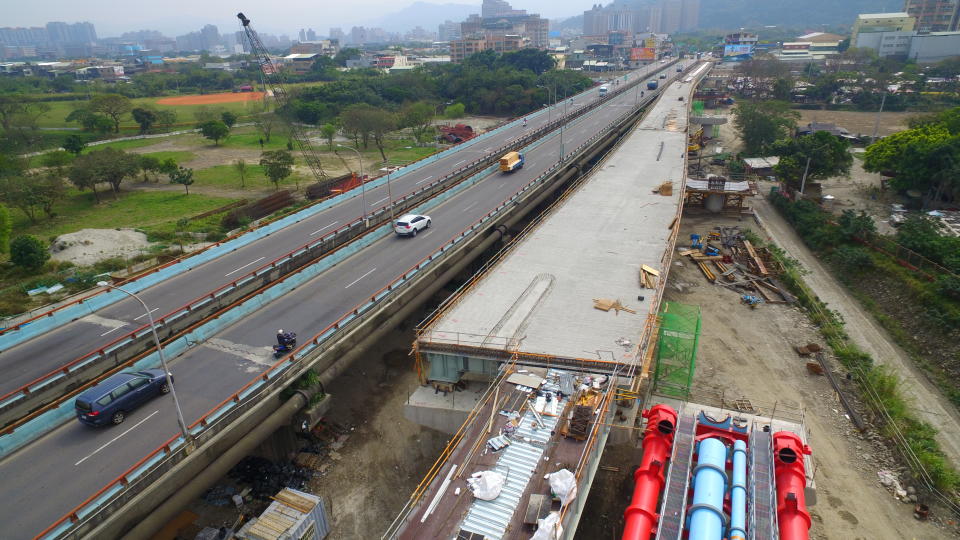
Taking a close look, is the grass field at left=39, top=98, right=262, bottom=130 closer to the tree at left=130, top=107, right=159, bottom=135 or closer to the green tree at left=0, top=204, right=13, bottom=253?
the tree at left=130, top=107, right=159, bottom=135

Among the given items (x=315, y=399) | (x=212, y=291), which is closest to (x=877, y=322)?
(x=315, y=399)

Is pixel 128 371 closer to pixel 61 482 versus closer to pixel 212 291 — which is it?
pixel 61 482

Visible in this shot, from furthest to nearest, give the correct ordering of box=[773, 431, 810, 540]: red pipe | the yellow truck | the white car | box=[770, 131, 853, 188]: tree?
the yellow truck, box=[770, 131, 853, 188]: tree, the white car, box=[773, 431, 810, 540]: red pipe

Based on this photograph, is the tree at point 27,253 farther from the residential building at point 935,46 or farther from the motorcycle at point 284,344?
the residential building at point 935,46

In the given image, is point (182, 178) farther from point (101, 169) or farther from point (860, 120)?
point (860, 120)

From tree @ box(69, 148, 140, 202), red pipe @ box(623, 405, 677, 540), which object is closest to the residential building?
red pipe @ box(623, 405, 677, 540)

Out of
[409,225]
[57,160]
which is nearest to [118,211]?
[57,160]

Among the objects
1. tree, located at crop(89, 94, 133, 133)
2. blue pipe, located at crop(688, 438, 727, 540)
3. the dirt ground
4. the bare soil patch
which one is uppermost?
tree, located at crop(89, 94, 133, 133)
